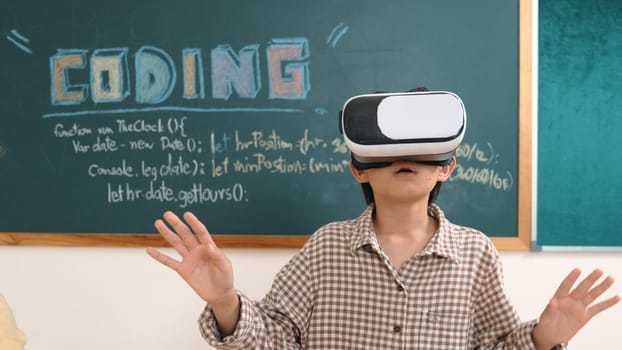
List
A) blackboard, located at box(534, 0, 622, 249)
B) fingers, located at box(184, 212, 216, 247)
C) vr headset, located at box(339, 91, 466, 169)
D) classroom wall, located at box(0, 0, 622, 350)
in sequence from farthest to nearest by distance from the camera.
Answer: classroom wall, located at box(0, 0, 622, 350) < blackboard, located at box(534, 0, 622, 249) < vr headset, located at box(339, 91, 466, 169) < fingers, located at box(184, 212, 216, 247)

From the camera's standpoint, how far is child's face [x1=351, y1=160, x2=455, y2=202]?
1.19 meters

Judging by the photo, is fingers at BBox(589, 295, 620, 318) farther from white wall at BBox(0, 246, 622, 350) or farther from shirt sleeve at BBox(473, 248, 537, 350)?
white wall at BBox(0, 246, 622, 350)

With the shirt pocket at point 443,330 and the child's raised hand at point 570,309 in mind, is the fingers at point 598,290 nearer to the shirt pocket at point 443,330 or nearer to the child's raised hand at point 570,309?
the child's raised hand at point 570,309

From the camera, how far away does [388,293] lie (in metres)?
1.21

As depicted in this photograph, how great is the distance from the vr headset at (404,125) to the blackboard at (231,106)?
1.69ft

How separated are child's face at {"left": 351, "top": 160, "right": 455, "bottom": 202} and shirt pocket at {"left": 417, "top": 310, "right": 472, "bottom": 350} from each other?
252mm

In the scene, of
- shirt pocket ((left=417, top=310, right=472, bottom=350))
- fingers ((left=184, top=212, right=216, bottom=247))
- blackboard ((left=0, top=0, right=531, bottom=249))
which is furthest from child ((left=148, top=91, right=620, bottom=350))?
blackboard ((left=0, top=0, right=531, bottom=249))

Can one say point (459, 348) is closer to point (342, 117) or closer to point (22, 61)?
point (342, 117)

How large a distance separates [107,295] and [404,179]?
1.11 metres

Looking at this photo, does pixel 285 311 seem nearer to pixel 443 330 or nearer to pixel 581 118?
pixel 443 330

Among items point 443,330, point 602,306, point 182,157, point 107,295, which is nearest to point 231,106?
point 182,157

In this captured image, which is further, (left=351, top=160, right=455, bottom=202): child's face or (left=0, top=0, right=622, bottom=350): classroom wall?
(left=0, top=0, right=622, bottom=350): classroom wall

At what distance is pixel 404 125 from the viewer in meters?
1.14

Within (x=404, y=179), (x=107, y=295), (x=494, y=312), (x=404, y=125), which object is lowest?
(x=107, y=295)
